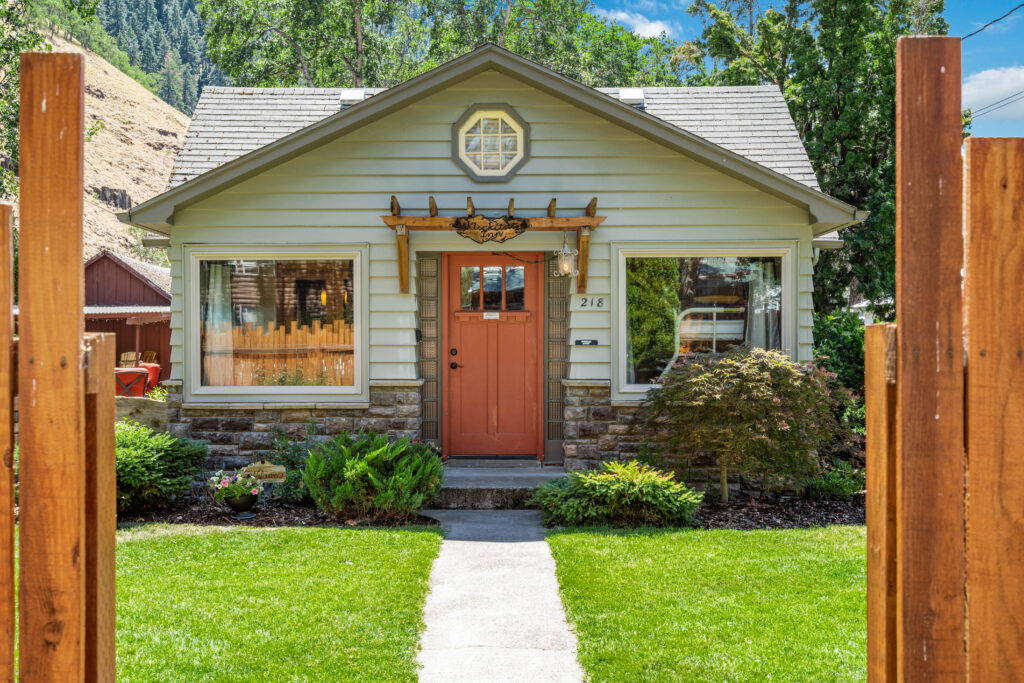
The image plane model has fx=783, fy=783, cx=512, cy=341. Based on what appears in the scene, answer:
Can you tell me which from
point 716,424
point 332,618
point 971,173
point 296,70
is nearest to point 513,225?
point 716,424

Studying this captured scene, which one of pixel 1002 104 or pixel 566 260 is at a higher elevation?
pixel 1002 104

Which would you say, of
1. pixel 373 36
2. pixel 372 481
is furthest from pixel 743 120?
pixel 373 36

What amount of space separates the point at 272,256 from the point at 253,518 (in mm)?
2751

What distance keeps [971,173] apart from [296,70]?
863 inches

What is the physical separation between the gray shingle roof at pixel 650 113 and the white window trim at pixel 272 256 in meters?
1.09

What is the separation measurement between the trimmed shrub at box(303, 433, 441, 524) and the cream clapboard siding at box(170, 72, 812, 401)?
1.20m

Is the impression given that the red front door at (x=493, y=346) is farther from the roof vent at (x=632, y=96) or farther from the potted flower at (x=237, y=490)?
the roof vent at (x=632, y=96)

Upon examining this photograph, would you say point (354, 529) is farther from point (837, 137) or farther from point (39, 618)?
point (837, 137)

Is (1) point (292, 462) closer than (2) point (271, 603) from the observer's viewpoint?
No

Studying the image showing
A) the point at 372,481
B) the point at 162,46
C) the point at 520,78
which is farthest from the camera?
the point at 162,46

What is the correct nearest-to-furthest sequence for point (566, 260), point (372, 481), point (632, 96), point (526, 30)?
1. point (372, 481)
2. point (566, 260)
3. point (632, 96)
4. point (526, 30)

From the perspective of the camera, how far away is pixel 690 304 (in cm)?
825

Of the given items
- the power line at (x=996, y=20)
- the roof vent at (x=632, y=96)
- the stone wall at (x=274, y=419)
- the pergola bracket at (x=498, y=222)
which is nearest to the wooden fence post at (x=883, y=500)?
the pergola bracket at (x=498, y=222)

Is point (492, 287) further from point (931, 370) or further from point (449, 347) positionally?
point (931, 370)
